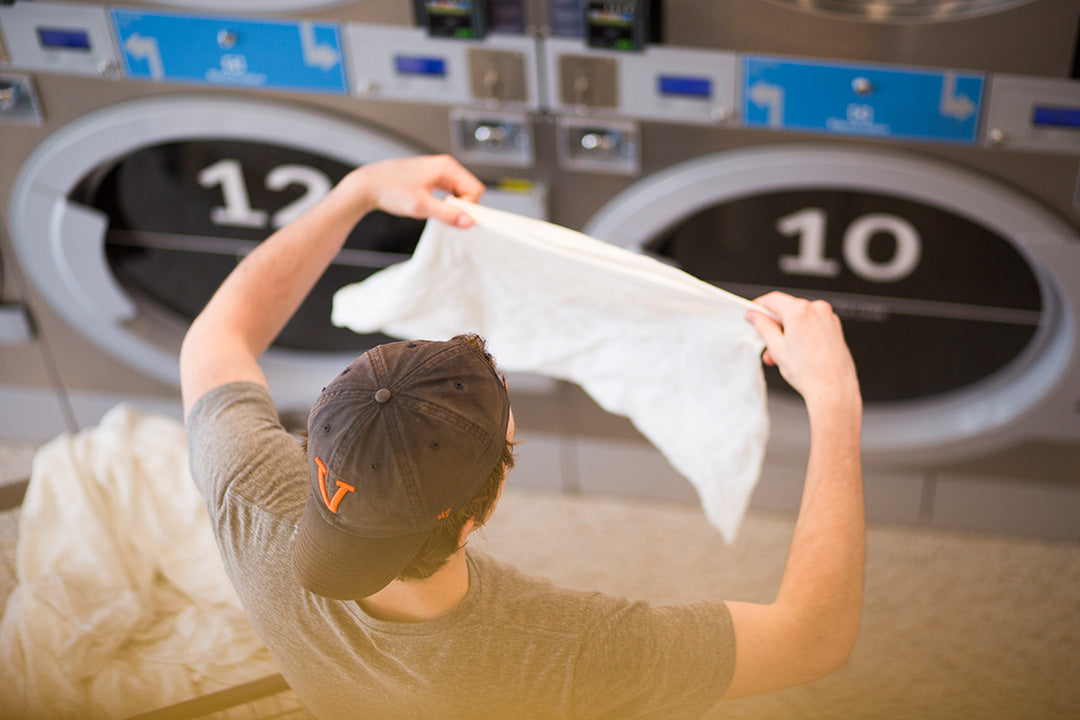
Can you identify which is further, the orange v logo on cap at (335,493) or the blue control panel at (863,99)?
the blue control panel at (863,99)

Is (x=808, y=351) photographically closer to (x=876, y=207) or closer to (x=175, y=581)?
(x=876, y=207)

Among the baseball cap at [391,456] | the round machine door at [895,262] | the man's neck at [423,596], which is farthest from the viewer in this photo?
the round machine door at [895,262]

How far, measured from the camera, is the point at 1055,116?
1418 mm

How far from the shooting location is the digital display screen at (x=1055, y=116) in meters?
1.41

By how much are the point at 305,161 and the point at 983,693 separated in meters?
1.39

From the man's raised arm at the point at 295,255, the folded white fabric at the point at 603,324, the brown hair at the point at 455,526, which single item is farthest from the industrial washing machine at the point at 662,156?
the brown hair at the point at 455,526

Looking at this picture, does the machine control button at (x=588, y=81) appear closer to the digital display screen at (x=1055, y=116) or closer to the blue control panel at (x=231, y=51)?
the blue control panel at (x=231, y=51)

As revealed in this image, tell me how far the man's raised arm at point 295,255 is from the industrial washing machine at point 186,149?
41 centimetres

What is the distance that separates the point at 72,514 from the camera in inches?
55.3

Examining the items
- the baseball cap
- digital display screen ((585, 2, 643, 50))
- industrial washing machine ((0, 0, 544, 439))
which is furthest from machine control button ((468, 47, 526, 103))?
the baseball cap

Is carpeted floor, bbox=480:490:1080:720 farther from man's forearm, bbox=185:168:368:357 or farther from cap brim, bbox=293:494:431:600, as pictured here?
cap brim, bbox=293:494:431:600

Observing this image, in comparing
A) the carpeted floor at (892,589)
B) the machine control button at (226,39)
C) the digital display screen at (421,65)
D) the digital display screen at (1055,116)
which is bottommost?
the carpeted floor at (892,589)

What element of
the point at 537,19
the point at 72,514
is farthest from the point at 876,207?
the point at 72,514

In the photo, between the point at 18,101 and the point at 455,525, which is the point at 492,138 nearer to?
the point at 18,101
